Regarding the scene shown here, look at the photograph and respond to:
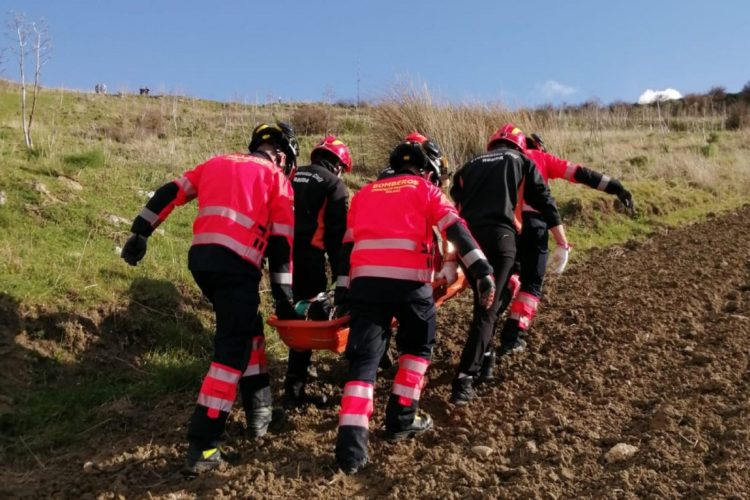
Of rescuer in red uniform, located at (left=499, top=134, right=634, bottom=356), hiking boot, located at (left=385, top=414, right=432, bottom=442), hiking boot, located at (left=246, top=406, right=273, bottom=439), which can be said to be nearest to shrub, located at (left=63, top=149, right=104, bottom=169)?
hiking boot, located at (left=246, top=406, right=273, bottom=439)

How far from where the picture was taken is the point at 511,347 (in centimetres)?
557

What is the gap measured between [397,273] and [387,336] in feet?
1.49

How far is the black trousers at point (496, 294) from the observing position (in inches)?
182

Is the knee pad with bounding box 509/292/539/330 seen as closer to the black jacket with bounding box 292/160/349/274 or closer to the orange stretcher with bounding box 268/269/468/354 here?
the black jacket with bounding box 292/160/349/274

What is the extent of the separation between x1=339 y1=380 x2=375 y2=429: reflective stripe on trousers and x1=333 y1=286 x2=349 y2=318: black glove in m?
0.81

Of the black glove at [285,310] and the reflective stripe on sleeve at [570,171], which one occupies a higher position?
the reflective stripe on sleeve at [570,171]

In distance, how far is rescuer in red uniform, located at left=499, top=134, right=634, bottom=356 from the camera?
561 centimetres

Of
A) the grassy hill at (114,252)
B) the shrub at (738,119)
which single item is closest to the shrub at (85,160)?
the grassy hill at (114,252)

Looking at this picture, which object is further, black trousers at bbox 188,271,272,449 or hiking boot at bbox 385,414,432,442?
hiking boot at bbox 385,414,432,442

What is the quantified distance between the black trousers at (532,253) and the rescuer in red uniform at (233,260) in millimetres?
2435

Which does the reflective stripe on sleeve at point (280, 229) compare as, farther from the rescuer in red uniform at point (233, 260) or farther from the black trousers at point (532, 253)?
the black trousers at point (532, 253)

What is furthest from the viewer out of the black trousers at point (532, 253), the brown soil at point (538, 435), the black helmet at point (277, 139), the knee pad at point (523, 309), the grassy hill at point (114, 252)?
the black trousers at point (532, 253)

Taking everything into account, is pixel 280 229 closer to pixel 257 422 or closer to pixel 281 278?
pixel 281 278

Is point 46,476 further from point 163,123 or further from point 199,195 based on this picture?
point 163,123
